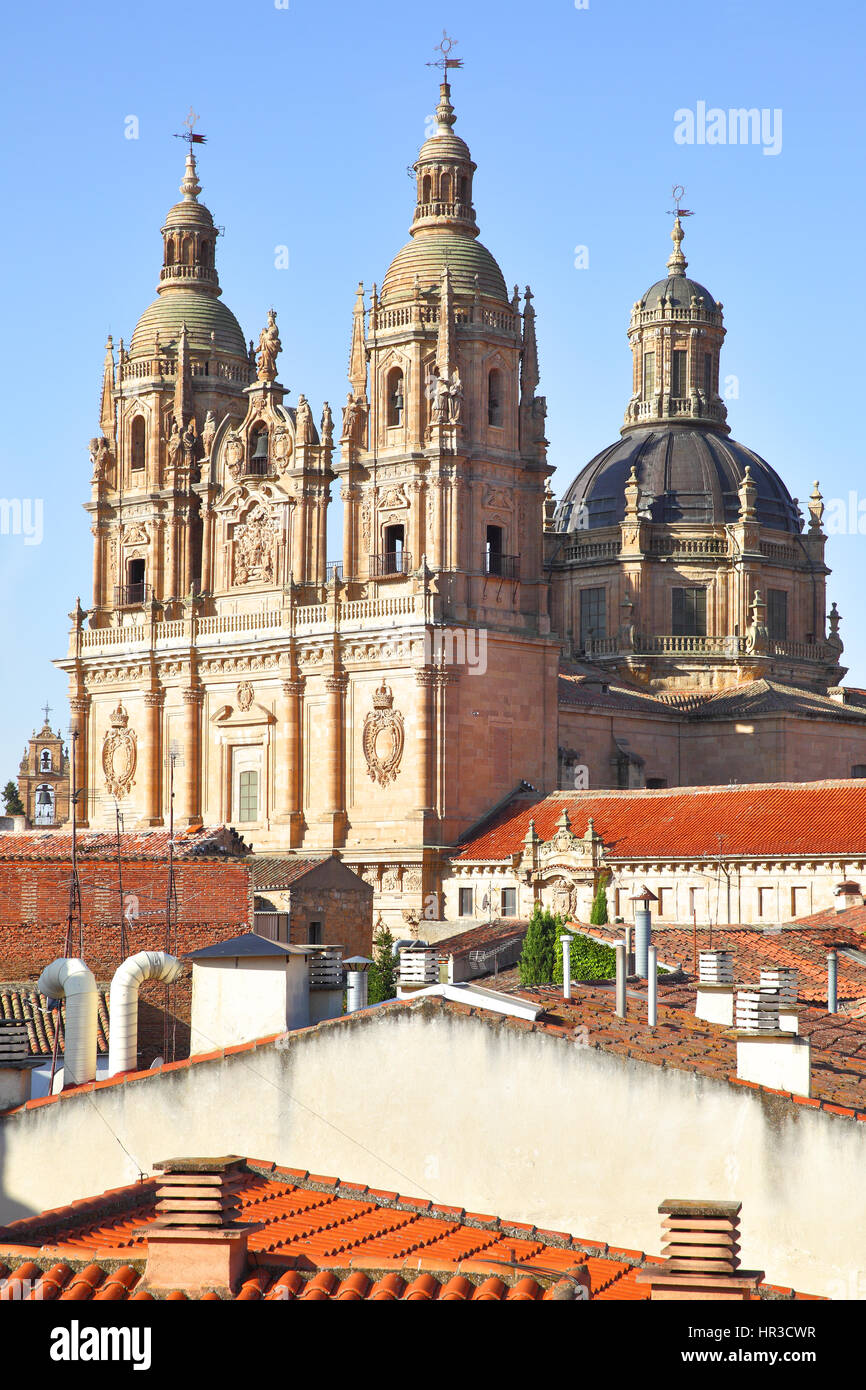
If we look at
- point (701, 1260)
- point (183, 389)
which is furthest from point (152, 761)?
point (701, 1260)

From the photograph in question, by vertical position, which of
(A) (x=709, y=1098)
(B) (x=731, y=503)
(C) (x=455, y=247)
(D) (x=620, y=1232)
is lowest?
(D) (x=620, y=1232)

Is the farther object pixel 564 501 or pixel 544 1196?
pixel 564 501

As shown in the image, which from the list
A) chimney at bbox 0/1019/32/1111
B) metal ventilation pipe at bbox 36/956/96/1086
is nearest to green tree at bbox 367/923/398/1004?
metal ventilation pipe at bbox 36/956/96/1086

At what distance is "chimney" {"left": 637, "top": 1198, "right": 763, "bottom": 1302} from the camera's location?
15.5m

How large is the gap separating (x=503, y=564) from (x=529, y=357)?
748 centimetres

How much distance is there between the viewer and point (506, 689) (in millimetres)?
71312

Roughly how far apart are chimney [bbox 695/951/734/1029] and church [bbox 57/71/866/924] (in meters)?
36.9

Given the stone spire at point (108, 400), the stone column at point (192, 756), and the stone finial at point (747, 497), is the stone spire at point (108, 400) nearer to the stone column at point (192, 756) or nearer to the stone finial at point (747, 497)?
the stone column at point (192, 756)

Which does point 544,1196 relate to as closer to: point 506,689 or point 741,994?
point 741,994

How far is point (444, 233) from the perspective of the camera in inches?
2940

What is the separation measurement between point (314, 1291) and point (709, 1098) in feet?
20.0
